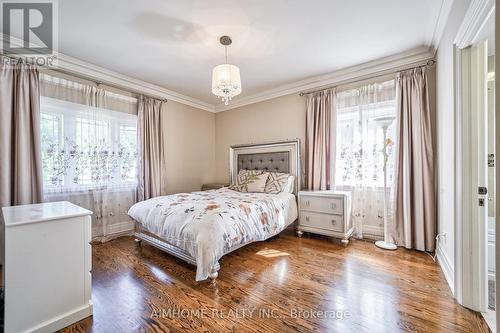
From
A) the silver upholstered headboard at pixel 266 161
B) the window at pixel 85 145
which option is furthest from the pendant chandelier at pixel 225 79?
the window at pixel 85 145

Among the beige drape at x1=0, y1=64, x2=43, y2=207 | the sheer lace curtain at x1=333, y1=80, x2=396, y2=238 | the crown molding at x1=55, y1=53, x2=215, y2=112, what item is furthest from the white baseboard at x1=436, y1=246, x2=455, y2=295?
the crown molding at x1=55, y1=53, x2=215, y2=112

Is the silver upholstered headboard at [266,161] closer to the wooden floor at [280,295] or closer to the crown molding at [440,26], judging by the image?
the wooden floor at [280,295]

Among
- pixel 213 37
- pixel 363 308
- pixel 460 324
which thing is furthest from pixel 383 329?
pixel 213 37

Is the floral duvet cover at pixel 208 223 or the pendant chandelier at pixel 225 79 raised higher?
the pendant chandelier at pixel 225 79

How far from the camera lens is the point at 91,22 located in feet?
6.69

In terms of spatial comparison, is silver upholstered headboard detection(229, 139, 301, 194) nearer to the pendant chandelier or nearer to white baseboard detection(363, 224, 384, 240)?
white baseboard detection(363, 224, 384, 240)

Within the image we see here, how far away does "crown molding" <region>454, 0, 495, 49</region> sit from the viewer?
3.95ft

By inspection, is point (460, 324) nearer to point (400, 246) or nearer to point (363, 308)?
point (363, 308)

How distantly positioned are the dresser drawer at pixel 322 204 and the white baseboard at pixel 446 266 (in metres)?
1.01

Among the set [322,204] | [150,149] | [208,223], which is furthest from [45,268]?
[322,204]

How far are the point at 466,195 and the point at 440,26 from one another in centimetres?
168

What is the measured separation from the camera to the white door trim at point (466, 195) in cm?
150

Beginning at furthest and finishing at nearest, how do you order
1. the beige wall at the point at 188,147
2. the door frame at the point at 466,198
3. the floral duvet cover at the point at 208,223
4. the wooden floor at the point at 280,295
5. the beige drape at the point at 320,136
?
the beige wall at the point at 188,147 < the beige drape at the point at 320,136 < the floral duvet cover at the point at 208,223 < the door frame at the point at 466,198 < the wooden floor at the point at 280,295

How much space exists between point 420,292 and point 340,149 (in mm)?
1964
